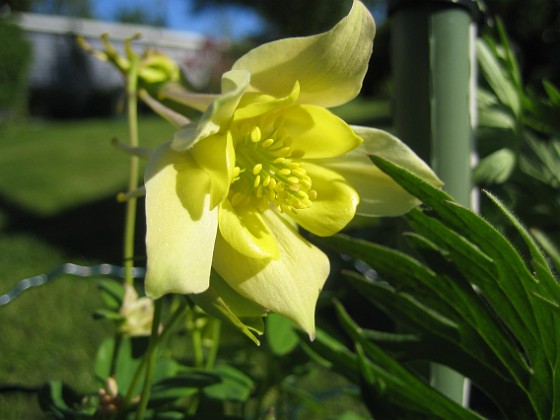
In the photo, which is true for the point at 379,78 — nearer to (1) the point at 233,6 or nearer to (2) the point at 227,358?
(1) the point at 233,6

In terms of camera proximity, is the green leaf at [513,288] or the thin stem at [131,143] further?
the thin stem at [131,143]

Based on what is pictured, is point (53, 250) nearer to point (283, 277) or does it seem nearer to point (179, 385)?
point (179, 385)

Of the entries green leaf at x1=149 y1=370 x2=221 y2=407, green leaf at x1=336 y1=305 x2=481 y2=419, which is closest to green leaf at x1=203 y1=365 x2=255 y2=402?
green leaf at x1=149 y1=370 x2=221 y2=407

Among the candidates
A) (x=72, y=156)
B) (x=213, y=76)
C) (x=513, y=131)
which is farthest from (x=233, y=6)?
(x=513, y=131)

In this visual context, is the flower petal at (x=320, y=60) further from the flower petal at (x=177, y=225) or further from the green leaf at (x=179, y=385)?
the green leaf at (x=179, y=385)

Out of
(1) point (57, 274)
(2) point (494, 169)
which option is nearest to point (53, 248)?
(1) point (57, 274)

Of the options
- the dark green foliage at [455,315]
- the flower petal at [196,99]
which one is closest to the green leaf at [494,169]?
the dark green foliage at [455,315]

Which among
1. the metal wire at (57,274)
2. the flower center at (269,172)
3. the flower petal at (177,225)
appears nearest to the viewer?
the flower petal at (177,225)

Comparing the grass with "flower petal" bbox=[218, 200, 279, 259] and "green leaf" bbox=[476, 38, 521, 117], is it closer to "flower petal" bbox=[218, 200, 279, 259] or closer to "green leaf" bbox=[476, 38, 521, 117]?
"flower petal" bbox=[218, 200, 279, 259]
